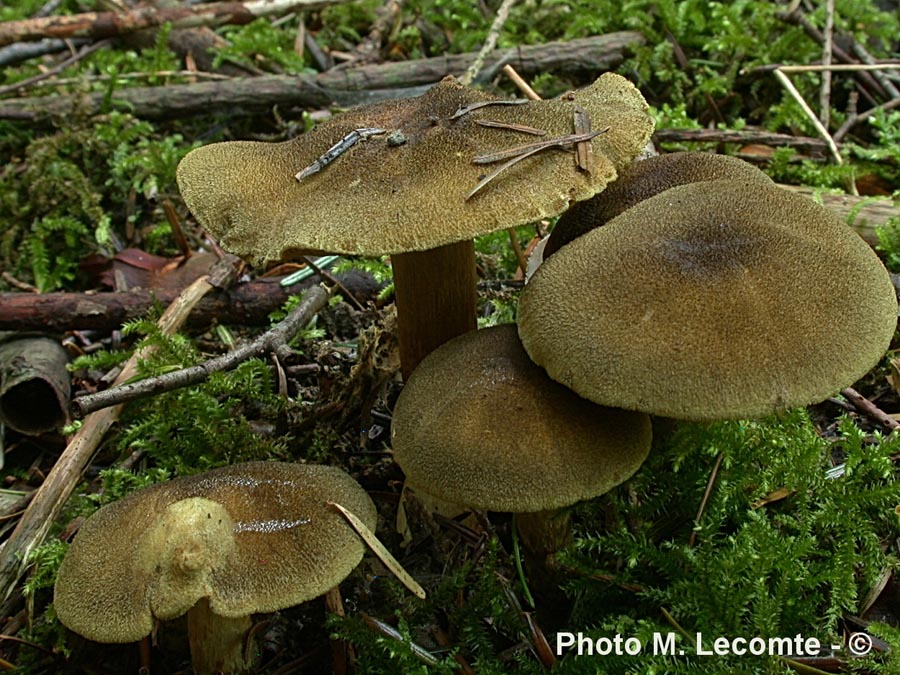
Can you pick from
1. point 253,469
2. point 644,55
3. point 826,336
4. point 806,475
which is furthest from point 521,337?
point 644,55

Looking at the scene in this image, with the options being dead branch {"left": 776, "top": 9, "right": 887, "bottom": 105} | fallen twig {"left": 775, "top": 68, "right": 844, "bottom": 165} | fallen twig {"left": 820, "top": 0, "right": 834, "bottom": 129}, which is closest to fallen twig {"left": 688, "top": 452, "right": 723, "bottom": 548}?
fallen twig {"left": 775, "top": 68, "right": 844, "bottom": 165}

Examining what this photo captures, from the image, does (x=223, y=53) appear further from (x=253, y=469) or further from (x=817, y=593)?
(x=817, y=593)

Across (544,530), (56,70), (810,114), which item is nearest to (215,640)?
(544,530)

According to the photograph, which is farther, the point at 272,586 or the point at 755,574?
the point at 755,574

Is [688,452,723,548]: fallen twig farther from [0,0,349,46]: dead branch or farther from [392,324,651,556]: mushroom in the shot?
[0,0,349,46]: dead branch

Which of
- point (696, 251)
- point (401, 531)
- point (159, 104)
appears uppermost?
point (696, 251)

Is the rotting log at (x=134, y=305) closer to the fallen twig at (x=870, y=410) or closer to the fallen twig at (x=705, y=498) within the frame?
the fallen twig at (x=705, y=498)

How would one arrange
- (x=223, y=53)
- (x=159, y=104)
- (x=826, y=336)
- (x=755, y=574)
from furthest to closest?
(x=223, y=53)
(x=159, y=104)
(x=755, y=574)
(x=826, y=336)
